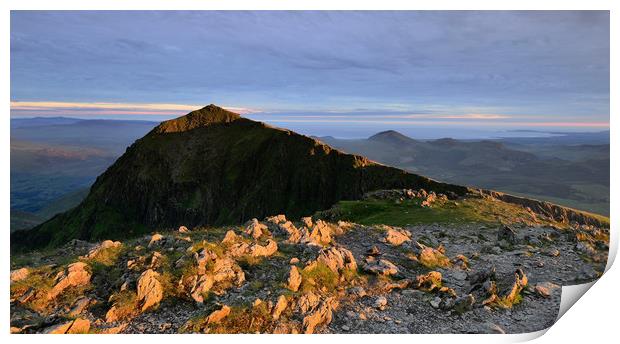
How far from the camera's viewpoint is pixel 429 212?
→ 113 feet

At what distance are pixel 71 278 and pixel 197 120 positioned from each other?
117 meters

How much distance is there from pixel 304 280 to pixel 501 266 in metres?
12.1

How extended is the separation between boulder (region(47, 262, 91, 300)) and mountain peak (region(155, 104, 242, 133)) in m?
113

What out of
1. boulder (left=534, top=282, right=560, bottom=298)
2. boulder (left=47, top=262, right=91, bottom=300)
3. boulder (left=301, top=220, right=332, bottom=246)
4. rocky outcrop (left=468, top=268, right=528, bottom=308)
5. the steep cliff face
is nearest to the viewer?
boulder (left=47, top=262, right=91, bottom=300)

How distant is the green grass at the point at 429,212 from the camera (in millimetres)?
32125

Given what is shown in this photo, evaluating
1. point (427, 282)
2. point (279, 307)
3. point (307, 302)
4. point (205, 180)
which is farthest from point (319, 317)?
point (205, 180)

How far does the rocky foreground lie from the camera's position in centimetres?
1382

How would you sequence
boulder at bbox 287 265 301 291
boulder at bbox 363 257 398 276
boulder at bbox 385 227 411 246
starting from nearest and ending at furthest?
1. boulder at bbox 287 265 301 291
2. boulder at bbox 363 257 398 276
3. boulder at bbox 385 227 411 246

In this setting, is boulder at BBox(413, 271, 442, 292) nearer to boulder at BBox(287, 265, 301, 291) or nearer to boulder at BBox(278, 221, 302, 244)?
boulder at BBox(287, 265, 301, 291)

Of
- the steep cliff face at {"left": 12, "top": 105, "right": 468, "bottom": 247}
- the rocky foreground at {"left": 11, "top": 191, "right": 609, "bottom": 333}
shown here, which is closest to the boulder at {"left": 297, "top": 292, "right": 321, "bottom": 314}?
the rocky foreground at {"left": 11, "top": 191, "right": 609, "bottom": 333}

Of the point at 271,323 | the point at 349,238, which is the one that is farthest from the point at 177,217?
the point at 271,323

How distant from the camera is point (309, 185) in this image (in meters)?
93.0

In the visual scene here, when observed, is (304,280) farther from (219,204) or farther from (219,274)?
(219,204)

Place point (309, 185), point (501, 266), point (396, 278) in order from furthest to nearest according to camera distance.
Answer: point (309, 185) < point (501, 266) < point (396, 278)
